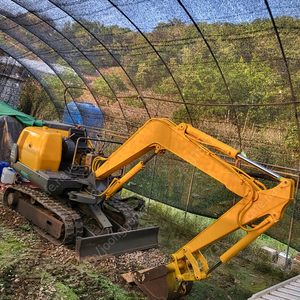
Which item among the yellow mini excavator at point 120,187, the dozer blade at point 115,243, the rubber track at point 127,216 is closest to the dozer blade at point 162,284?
the yellow mini excavator at point 120,187

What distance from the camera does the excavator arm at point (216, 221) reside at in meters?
3.75

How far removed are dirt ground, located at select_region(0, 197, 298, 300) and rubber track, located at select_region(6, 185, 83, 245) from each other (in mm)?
142

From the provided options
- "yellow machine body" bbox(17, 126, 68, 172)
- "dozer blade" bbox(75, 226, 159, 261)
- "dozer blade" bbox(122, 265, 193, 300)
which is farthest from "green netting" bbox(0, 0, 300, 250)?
"yellow machine body" bbox(17, 126, 68, 172)

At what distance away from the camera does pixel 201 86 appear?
7.45 meters

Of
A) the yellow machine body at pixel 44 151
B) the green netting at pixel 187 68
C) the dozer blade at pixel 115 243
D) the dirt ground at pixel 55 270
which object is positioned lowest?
the dirt ground at pixel 55 270

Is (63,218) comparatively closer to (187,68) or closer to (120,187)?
(120,187)

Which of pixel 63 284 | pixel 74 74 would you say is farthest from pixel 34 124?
pixel 63 284

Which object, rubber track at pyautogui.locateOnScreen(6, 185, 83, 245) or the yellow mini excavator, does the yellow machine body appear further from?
rubber track at pyautogui.locateOnScreen(6, 185, 83, 245)

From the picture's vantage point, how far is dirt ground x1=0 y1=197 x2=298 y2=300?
175 inches

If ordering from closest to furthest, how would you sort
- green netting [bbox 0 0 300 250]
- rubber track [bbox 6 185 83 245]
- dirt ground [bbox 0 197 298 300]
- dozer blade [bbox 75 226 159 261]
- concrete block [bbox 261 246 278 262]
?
dirt ground [bbox 0 197 298 300], dozer blade [bbox 75 226 159 261], rubber track [bbox 6 185 83 245], green netting [bbox 0 0 300 250], concrete block [bbox 261 246 278 262]

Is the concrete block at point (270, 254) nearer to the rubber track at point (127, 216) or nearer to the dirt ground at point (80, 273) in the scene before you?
the dirt ground at point (80, 273)

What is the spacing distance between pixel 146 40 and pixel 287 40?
3451 millimetres

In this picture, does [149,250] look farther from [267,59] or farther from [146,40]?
[146,40]

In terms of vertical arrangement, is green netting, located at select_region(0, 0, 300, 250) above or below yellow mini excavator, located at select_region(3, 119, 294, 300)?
above
